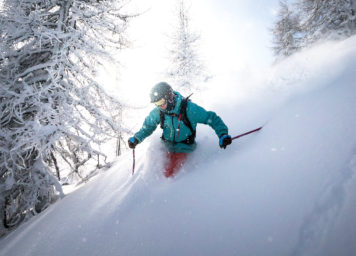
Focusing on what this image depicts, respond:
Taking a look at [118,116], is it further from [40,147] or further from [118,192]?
[118,192]

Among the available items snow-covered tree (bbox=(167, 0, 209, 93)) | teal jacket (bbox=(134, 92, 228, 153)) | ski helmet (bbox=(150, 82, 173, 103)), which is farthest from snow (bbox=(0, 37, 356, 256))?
snow-covered tree (bbox=(167, 0, 209, 93))

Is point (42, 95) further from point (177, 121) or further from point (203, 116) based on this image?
point (203, 116)

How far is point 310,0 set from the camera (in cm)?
1316

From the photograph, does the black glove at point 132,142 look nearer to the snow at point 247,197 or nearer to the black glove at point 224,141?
the snow at point 247,197

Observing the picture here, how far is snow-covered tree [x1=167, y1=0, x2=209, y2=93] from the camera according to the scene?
14.7 metres

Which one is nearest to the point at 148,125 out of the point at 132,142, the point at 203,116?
the point at 132,142

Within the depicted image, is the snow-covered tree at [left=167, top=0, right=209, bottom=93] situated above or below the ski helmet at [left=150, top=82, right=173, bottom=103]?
above

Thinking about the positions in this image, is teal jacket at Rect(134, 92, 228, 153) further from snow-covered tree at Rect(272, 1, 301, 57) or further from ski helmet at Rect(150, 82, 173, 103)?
snow-covered tree at Rect(272, 1, 301, 57)

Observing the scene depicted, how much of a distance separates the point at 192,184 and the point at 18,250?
2.73m

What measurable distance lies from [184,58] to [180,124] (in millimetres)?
12955

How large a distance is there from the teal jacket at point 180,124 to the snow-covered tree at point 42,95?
1.53 m

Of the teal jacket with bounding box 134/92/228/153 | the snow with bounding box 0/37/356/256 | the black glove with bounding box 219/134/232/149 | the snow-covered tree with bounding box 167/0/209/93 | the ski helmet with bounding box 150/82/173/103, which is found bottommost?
the snow with bounding box 0/37/356/256

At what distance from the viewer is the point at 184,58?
1480 centimetres

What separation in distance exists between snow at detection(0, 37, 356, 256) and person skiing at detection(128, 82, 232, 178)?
0.22 metres
